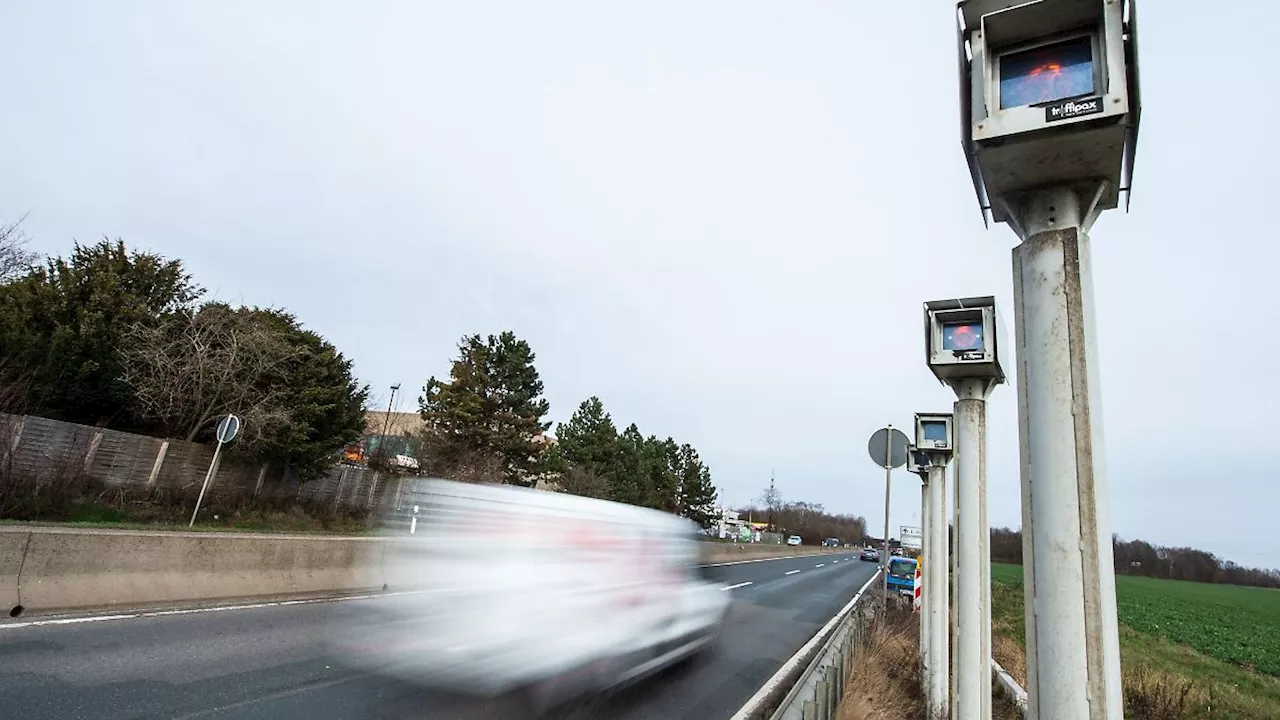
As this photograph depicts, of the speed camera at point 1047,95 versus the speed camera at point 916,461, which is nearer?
the speed camera at point 1047,95

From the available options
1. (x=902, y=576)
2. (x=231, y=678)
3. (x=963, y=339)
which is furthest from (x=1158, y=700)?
(x=902, y=576)

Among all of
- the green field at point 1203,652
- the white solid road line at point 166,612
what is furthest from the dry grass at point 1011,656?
the white solid road line at point 166,612

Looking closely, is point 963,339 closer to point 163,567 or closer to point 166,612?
point 166,612

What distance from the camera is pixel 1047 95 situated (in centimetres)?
227

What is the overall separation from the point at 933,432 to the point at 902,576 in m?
22.8

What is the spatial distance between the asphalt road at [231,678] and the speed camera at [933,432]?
3.54 m

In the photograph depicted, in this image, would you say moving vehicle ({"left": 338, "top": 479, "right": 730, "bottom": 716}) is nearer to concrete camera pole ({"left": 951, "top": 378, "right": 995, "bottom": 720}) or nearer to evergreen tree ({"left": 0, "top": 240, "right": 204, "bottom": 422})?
concrete camera pole ({"left": 951, "top": 378, "right": 995, "bottom": 720})

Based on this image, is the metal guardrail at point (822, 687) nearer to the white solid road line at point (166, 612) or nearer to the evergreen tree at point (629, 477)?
the white solid road line at point (166, 612)

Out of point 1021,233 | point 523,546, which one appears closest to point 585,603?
point 523,546

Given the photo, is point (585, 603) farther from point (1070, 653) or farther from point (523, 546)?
point (1070, 653)

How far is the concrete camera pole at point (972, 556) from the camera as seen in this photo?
466 cm

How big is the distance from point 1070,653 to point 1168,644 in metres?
27.5

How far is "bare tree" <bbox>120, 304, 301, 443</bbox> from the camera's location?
18.4 m

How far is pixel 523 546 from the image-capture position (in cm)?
536
